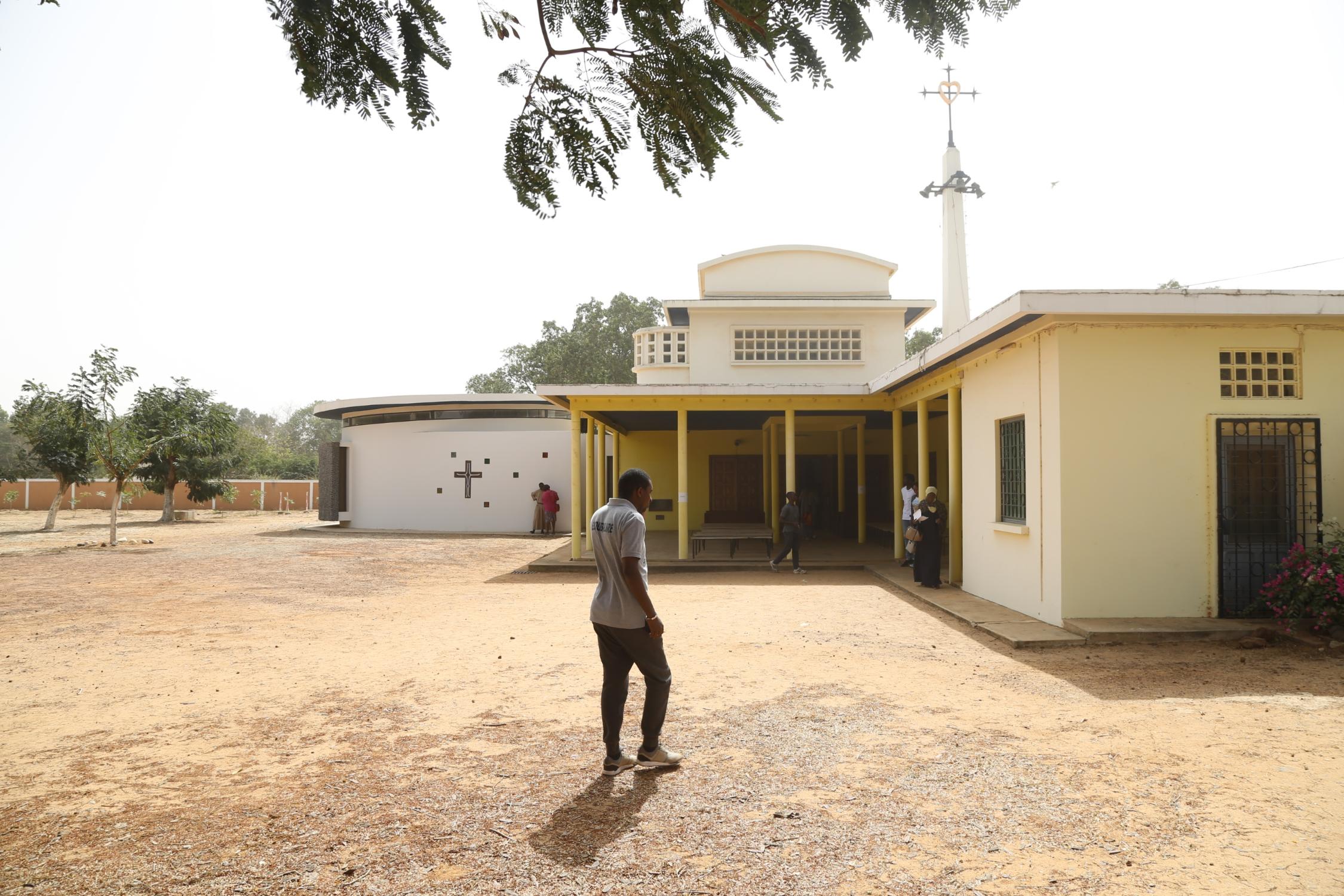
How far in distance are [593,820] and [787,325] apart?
1610 centimetres

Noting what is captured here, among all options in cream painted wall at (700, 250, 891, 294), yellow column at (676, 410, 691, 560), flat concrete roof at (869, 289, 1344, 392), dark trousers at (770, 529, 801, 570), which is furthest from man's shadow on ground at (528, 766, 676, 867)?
cream painted wall at (700, 250, 891, 294)

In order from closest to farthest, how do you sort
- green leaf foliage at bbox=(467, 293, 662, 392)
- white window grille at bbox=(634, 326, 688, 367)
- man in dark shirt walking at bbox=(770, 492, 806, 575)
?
man in dark shirt walking at bbox=(770, 492, 806, 575) < white window grille at bbox=(634, 326, 688, 367) < green leaf foliage at bbox=(467, 293, 662, 392)

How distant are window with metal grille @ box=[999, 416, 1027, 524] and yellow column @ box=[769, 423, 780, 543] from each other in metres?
8.73

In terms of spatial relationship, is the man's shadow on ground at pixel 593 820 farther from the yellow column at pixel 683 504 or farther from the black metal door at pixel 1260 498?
the yellow column at pixel 683 504

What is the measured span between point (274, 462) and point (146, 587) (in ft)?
127

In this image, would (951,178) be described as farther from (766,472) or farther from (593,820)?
(593,820)

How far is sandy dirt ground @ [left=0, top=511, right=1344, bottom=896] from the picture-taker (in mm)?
3162

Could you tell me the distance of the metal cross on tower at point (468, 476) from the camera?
23.6 metres

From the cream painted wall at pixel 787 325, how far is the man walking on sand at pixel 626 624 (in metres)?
14.6

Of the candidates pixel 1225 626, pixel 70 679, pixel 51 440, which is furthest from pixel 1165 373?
pixel 51 440

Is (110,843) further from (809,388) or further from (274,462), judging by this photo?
(274,462)

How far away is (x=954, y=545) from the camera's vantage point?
11.4 meters

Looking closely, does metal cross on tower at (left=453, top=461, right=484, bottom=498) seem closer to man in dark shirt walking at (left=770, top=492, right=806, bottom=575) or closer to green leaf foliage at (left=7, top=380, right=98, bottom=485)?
green leaf foliage at (left=7, top=380, right=98, bottom=485)

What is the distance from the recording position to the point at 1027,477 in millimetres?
8547
